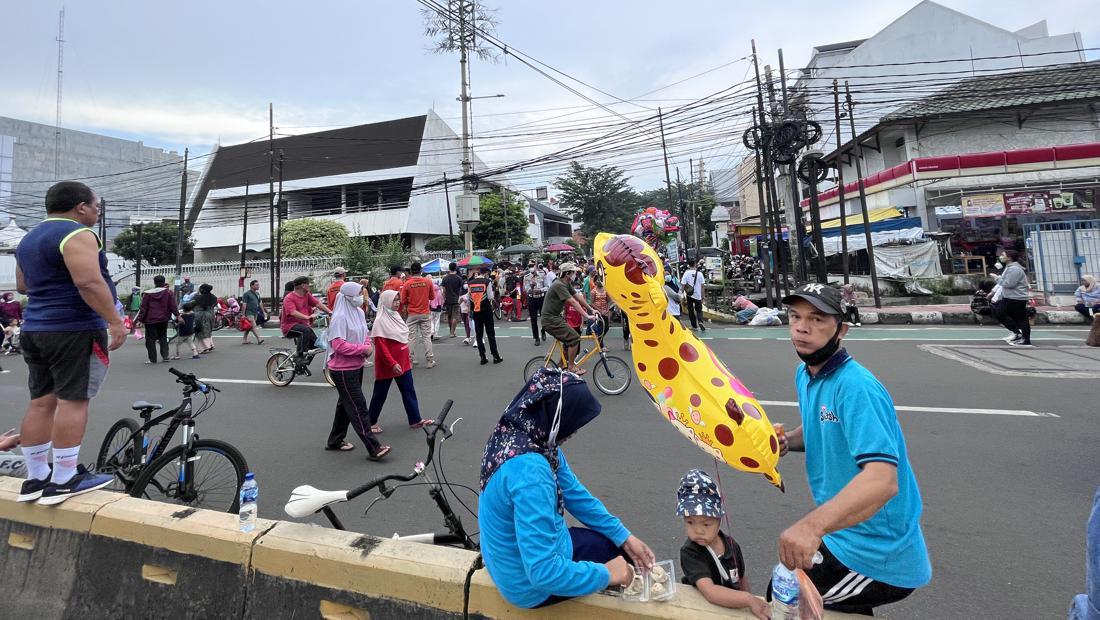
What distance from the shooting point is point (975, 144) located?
69.2ft

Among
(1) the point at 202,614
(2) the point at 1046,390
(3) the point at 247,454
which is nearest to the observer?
(1) the point at 202,614

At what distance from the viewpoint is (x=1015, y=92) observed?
21016 mm

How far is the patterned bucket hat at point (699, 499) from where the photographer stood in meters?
2.06

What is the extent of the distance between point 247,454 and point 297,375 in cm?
405

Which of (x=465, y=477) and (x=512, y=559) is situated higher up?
(x=512, y=559)

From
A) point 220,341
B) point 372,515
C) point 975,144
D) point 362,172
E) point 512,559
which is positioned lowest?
point 372,515

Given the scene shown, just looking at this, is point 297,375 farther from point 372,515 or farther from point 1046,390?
point 1046,390

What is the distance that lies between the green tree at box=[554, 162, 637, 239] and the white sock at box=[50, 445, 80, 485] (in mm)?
43674

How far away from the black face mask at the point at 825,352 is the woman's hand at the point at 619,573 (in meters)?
0.97

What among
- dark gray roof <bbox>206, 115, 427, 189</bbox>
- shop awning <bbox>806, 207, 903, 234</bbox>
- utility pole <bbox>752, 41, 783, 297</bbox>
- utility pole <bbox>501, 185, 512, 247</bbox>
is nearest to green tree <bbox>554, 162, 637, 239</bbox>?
utility pole <bbox>501, 185, 512, 247</bbox>

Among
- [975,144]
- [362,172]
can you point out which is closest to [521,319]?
[975,144]

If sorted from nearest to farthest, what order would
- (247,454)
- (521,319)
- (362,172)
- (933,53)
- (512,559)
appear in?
(512,559)
(247,454)
(521,319)
(933,53)
(362,172)

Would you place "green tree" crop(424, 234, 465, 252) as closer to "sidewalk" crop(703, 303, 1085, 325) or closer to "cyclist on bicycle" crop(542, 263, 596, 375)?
"sidewalk" crop(703, 303, 1085, 325)

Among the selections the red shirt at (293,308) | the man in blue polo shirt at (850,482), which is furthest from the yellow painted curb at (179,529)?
the red shirt at (293,308)
